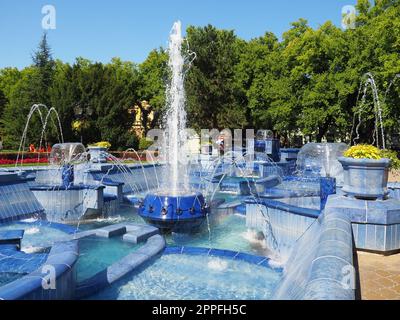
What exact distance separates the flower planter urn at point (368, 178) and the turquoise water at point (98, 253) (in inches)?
162

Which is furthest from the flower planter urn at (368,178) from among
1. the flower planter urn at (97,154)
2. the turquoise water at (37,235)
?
the flower planter urn at (97,154)

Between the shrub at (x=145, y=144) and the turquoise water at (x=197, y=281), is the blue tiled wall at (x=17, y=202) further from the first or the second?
the shrub at (x=145, y=144)

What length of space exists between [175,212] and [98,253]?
2092 millimetres

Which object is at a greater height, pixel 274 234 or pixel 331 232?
pixel 331 232

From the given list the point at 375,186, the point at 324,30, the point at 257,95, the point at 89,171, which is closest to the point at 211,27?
the point at 257,95

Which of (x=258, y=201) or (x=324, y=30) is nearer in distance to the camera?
(x=258, y=201)

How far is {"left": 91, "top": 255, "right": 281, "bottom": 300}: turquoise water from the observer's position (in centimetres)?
529

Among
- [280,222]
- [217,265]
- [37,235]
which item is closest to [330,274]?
[217,265]

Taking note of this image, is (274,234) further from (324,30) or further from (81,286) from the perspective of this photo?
(324,30)

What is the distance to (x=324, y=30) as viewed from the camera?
30.1 meters
